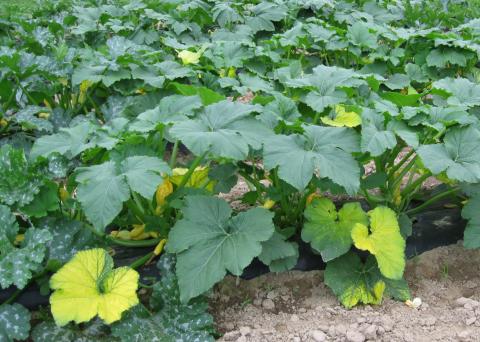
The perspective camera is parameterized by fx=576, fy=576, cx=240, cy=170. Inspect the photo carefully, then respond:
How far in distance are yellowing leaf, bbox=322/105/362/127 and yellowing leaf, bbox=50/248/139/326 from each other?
122 centimetres

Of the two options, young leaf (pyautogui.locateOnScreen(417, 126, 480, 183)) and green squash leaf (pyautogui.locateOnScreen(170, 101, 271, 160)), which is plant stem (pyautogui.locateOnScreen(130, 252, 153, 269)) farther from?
young leaf (pyautogui.locateOnScreen(417, 126, 480, 183))

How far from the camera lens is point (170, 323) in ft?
8.32

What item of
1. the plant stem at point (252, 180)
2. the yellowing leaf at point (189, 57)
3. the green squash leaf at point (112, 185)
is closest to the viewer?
the green squash leaf at point (112, 185)

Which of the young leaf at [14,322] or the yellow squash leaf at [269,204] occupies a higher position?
the yellow squash leaf at [269,204]

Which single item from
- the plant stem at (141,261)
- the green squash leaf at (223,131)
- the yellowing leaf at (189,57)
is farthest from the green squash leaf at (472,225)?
the yellowing leaf at (189,57)

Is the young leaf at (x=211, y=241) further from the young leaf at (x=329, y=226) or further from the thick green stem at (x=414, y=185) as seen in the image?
the thick green stem at (x=414, y=185)

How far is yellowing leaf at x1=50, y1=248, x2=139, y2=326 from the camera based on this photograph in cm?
233

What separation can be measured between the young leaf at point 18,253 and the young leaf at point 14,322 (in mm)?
139

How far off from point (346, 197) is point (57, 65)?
2092 mm

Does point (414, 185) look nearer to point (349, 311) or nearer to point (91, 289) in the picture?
point (349, 311)

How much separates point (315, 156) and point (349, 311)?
781 millimetres

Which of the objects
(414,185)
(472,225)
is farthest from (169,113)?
(472,225)

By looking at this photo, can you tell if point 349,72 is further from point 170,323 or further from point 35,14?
point 35,14

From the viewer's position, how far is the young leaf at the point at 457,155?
256 cm
